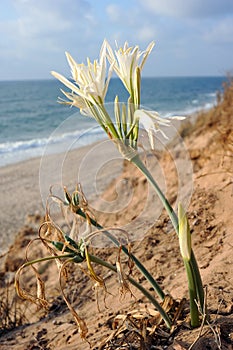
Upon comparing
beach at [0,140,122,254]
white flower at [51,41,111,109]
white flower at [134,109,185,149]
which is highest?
white flower at [51,41,111,109]

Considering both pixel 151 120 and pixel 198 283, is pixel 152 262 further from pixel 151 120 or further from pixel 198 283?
pixel 151 120

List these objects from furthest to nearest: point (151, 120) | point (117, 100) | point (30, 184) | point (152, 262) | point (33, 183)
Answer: point (33, 183)
point (30, 184)
point (152, 262)
point (117, 100)
point (151, 120)

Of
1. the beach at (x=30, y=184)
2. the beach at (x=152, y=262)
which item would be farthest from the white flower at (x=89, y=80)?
the beach at (x=30, y=184)

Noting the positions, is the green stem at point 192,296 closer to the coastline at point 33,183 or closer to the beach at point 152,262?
the beach at point 152,262

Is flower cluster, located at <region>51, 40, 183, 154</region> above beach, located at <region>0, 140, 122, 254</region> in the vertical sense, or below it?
above

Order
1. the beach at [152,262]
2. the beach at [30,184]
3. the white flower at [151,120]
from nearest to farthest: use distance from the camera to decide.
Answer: the white flower at [151,120] → the beach at [152,262] → the beach at [30,184]

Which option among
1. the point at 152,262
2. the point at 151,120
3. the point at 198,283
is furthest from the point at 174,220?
the point at 152,262

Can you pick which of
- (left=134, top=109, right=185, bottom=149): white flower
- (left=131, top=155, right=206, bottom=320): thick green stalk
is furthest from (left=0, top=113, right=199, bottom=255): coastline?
(left=134, top=109, right=185, bottom=149): white flower

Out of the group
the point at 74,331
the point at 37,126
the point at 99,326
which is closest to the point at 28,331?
the point at 74,331

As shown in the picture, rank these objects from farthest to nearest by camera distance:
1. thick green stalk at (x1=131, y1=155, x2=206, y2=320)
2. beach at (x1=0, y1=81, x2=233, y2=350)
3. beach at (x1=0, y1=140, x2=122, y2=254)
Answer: beach at (x1=0, y1=140, x2=122, y2=254), beach at (x1=0, y1=81, x2=233, y2=350), thick green stalk at (x1=131, y1=155, x2=206, y2=320)

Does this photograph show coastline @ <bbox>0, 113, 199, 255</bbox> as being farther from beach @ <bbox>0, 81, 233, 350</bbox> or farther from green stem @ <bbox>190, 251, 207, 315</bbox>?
green stem @ <bbox>190, 251, 207, 315</bbox>

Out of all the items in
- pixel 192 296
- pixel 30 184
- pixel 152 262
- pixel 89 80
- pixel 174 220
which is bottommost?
pixel 30 184

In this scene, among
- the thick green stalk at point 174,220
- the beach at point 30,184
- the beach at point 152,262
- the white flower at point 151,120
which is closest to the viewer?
the white flower at point 151,120
